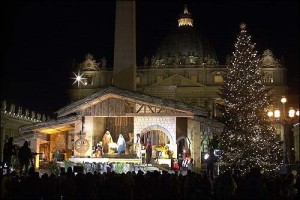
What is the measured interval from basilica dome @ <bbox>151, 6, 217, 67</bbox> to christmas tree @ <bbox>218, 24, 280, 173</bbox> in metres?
64.7

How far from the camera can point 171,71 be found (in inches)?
3282

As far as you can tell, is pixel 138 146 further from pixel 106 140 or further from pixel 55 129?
pixel 55 129

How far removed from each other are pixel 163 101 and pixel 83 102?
197 inches

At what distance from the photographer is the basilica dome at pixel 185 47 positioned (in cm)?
9781

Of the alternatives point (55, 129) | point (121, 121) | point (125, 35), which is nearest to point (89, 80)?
point (55, 129)

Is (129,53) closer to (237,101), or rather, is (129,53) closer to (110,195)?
(237,101)

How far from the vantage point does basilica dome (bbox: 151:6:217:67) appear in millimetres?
97812

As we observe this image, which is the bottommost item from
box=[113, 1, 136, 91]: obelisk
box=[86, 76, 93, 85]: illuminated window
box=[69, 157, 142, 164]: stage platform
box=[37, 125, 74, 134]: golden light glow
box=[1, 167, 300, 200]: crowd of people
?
box=[1, 167, 300, 200]: crowd of people

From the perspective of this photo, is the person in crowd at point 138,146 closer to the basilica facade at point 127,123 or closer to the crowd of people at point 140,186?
the basilica facade at point 127,123

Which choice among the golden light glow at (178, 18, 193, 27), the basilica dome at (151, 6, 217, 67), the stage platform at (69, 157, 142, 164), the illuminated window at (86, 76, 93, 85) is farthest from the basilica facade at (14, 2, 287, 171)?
the golden light glow at (178, 18, 193, 27)

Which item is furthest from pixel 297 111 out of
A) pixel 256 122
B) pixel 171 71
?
pixel 171 71

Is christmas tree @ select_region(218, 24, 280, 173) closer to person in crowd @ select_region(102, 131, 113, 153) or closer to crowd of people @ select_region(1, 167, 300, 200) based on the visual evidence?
person in crowd @ select_region(102, 131, 113, 153)

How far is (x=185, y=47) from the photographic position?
10006cm

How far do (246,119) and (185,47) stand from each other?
71.6 meters
